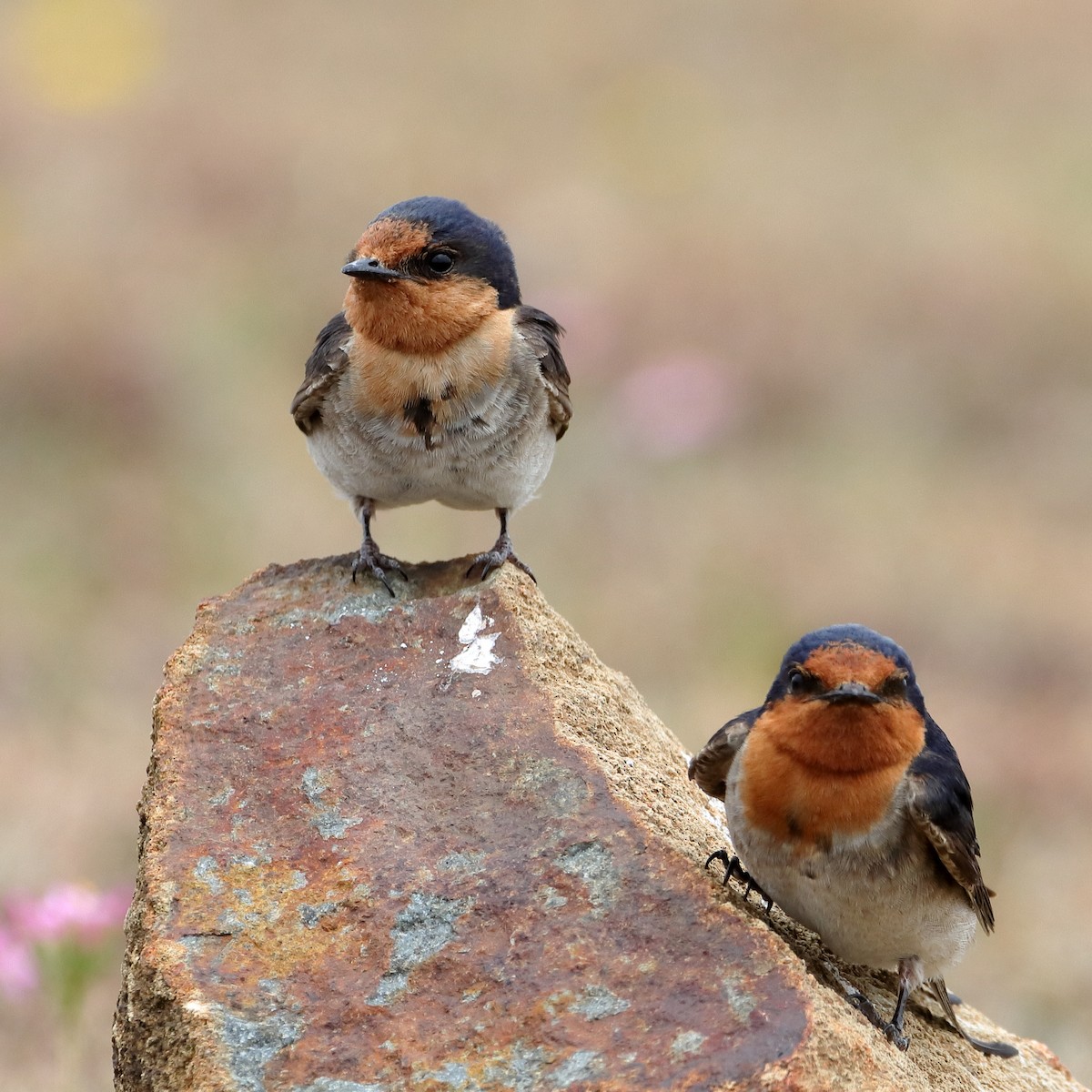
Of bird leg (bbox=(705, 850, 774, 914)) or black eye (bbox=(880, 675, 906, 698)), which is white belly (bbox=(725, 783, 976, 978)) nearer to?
bird leg (bbox=(705, 850, 774, 914))

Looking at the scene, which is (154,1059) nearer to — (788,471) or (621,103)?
(788,471)

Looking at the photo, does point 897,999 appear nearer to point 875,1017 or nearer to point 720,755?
point 875,1017

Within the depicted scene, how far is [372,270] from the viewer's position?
213 inches

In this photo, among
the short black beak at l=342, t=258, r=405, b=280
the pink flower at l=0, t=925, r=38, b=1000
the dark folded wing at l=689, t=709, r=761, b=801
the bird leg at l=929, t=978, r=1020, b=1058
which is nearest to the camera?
the dark folded wing at l=689, t=709, r=761, b=801

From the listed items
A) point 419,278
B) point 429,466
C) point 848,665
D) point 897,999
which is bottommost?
point 897,999

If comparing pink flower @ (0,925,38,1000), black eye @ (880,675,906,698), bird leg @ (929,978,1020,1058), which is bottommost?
pink flower @ (0,925,38,1000)

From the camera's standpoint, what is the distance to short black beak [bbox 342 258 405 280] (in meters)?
5.38

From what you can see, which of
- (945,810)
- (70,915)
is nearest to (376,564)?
(70,915)

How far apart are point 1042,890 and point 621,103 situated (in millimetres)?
13280

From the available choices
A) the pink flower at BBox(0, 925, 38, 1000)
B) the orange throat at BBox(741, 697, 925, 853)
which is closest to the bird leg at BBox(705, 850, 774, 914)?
the orange throat at BBox(741, 697, 925, 853)

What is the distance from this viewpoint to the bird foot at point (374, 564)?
17.3 feet

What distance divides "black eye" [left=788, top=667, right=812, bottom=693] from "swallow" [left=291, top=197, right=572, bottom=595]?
1210 mm

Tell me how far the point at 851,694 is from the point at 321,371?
2.21 m

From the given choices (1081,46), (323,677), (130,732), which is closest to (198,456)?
(130,732)
